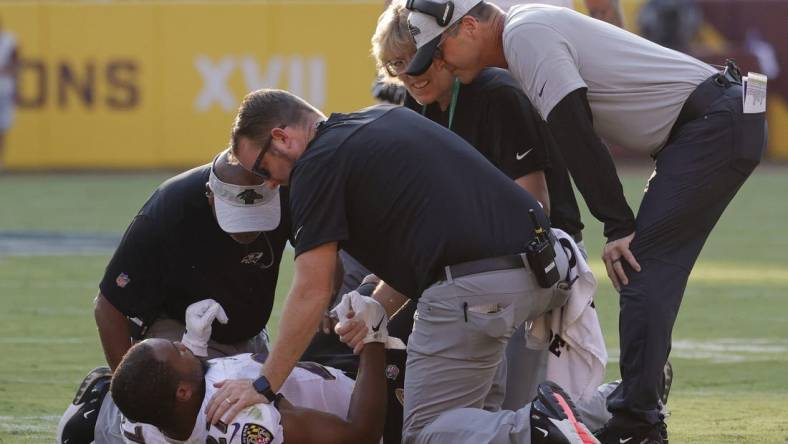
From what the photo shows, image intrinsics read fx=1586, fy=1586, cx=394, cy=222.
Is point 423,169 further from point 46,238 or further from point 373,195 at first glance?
point 46,238

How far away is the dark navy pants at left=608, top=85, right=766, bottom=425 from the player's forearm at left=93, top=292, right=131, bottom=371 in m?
1.92

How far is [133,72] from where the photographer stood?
742 inches

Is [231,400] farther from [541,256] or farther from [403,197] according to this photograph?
[541,256]

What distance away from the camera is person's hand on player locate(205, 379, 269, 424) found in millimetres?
5176

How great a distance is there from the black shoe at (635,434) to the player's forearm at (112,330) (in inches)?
75.4

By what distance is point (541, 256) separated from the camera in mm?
5316

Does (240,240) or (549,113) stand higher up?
(549,113)

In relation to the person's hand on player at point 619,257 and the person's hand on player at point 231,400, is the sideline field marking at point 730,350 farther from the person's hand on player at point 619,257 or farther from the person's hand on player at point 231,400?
the person's hand on player at point 231,400

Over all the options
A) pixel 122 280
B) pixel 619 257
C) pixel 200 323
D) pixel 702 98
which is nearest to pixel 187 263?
pixel 122 280

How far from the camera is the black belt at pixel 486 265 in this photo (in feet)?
17.4

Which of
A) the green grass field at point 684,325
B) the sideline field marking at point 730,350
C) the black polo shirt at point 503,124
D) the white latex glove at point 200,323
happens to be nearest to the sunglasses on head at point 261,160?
the white latex glove at point 200,323

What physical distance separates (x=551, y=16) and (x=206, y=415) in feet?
6.10

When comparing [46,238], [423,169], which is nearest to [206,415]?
[423,169]

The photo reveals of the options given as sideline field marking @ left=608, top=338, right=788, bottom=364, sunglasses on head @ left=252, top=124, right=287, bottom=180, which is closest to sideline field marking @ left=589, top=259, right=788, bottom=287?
sideline field marking @ left=608, top=338, right=788, bottom=364
